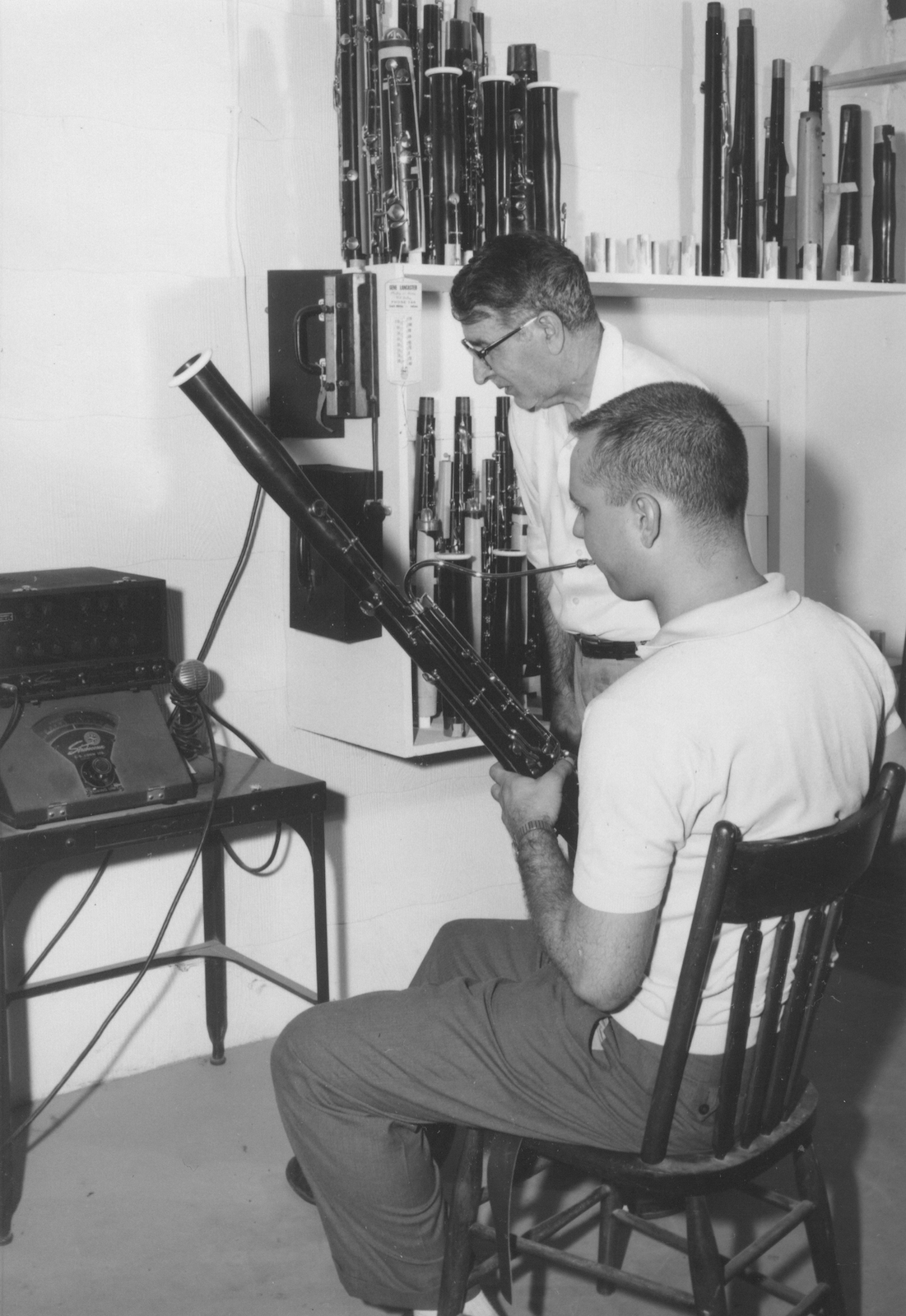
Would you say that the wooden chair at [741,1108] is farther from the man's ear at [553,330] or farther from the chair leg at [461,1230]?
the man's ear at [553,330]

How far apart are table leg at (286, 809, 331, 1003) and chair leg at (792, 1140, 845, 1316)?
1.04 metres

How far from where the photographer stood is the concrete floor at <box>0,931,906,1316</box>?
197 centimetres

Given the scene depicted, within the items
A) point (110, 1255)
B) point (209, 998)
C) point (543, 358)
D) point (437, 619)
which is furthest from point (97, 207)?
point (110, 1255)

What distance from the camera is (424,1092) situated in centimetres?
156

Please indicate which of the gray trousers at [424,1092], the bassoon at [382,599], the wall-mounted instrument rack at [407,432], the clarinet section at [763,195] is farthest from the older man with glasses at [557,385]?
the gray trousers at [424,1092]

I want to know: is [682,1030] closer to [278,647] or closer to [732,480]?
[732,480]

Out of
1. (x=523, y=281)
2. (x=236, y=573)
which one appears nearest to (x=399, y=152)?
(x=523, y=281)

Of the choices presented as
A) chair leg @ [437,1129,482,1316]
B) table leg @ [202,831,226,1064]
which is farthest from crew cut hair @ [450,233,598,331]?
chair leg @ [437,1129,482,1316]

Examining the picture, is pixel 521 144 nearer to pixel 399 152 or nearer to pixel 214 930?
pixel 399 152

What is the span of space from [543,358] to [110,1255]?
1.64 metres

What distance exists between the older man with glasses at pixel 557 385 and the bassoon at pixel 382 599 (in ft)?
1.15

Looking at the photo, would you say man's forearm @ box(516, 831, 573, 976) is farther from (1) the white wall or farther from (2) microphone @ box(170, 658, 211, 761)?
(1) the white wall

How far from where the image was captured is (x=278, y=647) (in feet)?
9.21

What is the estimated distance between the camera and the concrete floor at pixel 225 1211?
1972mm
